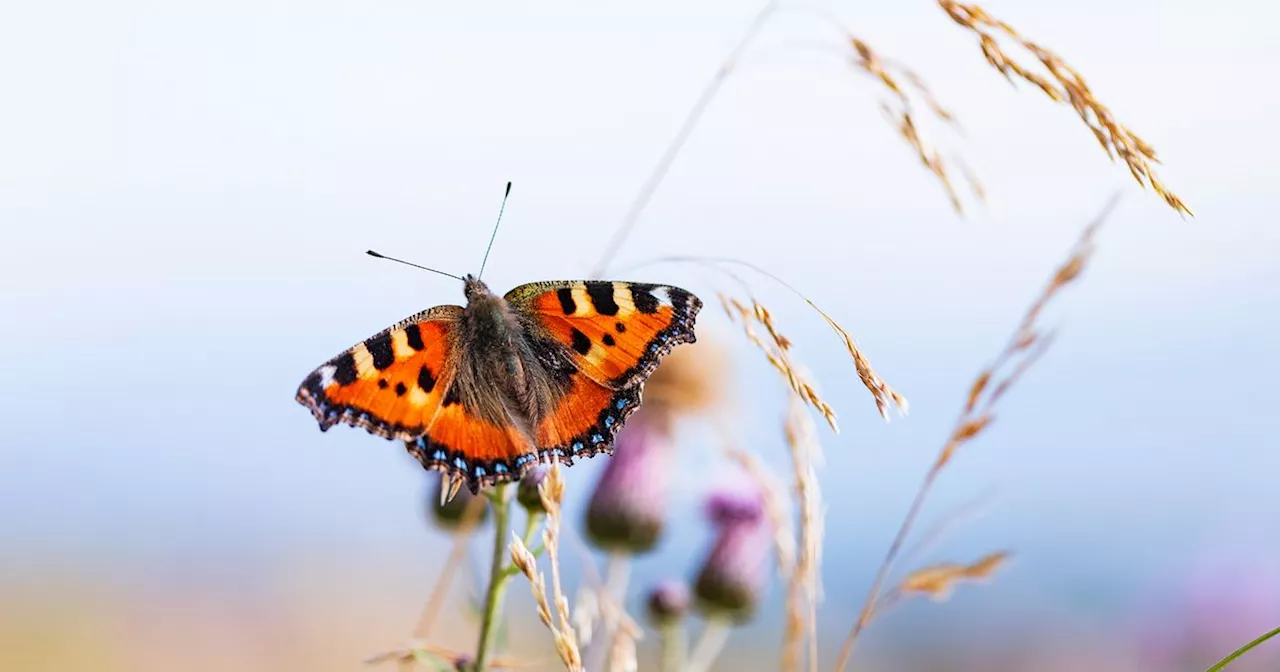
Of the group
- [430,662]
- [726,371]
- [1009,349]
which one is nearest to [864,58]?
[1009,349]

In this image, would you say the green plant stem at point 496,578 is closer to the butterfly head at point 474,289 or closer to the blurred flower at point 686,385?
the butterfly head at point 474,289

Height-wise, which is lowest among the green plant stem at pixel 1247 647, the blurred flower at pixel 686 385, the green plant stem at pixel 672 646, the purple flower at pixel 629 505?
the green plant stem at pixel 1247 647

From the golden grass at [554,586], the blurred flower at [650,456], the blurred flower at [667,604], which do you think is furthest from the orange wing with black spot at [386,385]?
the blurred flower at [667,604]

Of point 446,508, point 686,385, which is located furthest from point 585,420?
point 686,385

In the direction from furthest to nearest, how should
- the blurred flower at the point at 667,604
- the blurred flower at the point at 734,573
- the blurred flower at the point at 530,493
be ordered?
the blurred flower at the point at 734,573 → the blurred flower at the point at 667,604 → the blurred flower at the point at 530,493

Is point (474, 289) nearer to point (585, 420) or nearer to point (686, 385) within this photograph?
point (585, 420)

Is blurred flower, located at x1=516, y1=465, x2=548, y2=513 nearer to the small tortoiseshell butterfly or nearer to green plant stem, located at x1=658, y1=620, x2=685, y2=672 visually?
the small tortoiseshell butterfly

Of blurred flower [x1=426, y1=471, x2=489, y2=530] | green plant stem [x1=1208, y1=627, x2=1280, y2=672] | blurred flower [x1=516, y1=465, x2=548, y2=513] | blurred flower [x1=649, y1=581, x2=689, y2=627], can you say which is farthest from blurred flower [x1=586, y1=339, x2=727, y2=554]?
green plant stem [x1=1208, y1=627, x2=1280, y2=672]
